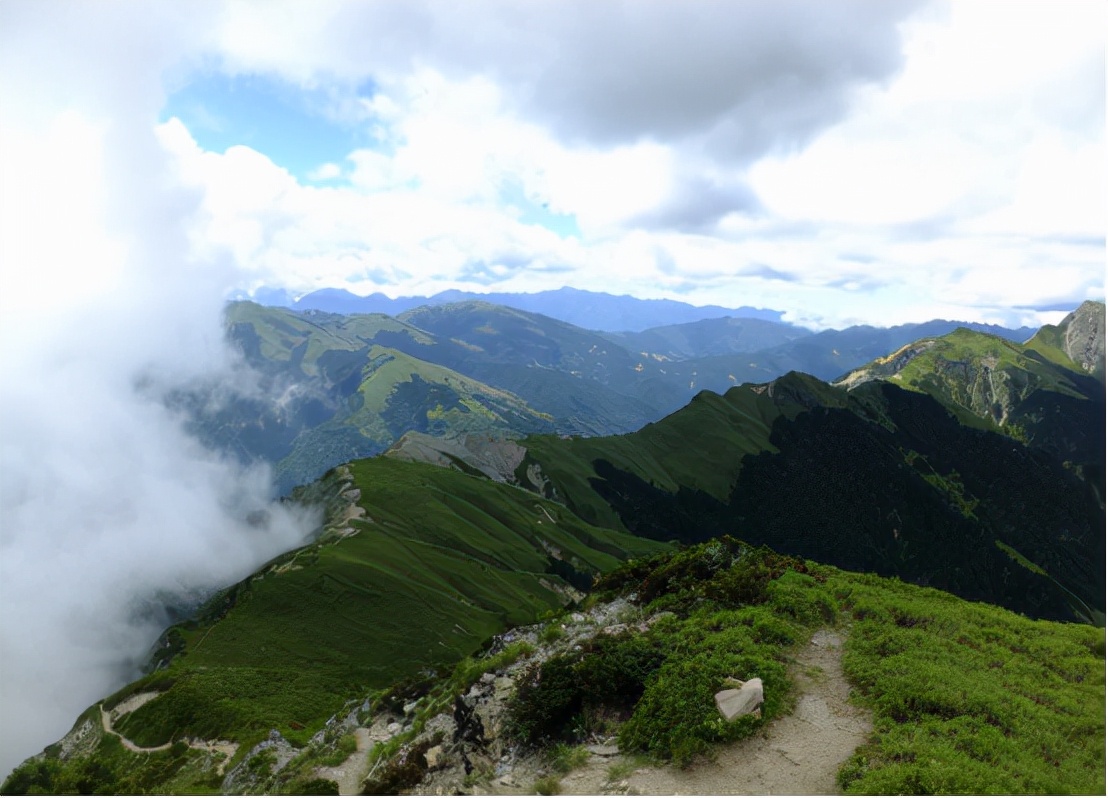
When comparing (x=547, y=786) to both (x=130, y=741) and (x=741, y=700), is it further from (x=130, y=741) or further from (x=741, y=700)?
(x=130, y=741)

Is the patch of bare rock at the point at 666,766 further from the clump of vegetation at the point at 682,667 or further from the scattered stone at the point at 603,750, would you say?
the clump of vegetation at the point at 682,667

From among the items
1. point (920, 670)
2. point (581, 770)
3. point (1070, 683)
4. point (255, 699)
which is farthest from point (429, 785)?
point (255, 699)

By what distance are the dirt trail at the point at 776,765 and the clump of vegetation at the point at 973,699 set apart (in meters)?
0.78

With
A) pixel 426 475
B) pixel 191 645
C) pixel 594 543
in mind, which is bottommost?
pixel 594 543

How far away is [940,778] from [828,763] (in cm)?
336

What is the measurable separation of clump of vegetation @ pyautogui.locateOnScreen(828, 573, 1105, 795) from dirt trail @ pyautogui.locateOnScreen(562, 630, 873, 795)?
777 millimetres

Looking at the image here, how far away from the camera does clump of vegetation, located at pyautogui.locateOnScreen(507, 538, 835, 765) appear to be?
21609mm

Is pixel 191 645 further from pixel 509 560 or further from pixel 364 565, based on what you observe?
pixel 509 560

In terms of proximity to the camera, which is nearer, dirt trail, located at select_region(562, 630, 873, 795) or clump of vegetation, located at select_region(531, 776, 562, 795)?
dirt trail, located at select_region(562, 630, 873, 795)

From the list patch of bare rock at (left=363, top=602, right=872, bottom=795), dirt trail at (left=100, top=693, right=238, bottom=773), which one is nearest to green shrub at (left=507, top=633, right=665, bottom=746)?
patch of bare rock at (left=363, top=602, right=872, bottom=795)

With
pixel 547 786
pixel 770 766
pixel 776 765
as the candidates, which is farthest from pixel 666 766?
pixel 547 786

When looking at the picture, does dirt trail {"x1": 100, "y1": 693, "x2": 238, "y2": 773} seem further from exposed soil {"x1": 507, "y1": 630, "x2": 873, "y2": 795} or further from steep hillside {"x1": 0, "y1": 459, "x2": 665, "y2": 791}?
exposed soil {"x1": 507, "y1": 630, "x2": 873, "y2": 795}

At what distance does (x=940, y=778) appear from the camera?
55.0ft

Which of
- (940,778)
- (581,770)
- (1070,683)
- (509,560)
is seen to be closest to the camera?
(940,778)
